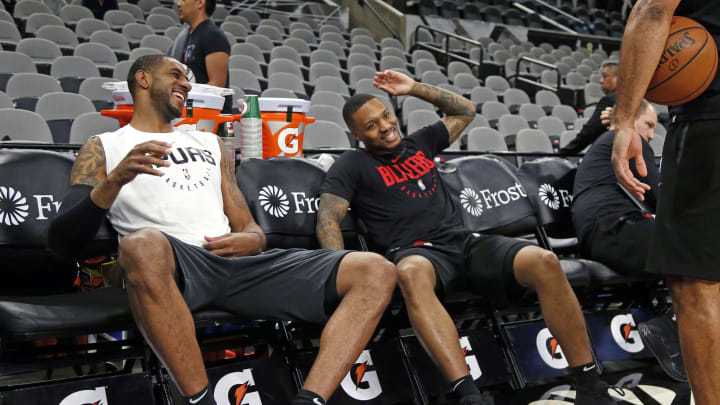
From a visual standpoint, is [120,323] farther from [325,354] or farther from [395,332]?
[395,332]

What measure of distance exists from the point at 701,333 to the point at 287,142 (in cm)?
185

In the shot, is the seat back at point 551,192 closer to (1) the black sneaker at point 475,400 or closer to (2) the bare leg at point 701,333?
(1) the black sneaker at point 475,400

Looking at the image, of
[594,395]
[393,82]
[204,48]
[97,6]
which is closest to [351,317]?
[594,395]

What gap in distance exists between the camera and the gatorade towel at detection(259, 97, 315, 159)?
2.90 meters

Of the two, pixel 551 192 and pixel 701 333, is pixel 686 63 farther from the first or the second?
pixel 551 192

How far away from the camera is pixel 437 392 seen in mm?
2436

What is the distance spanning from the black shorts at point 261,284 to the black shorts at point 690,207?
97 centimetres

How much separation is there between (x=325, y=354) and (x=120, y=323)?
1.93 ft

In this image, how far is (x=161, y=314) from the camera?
1.80m

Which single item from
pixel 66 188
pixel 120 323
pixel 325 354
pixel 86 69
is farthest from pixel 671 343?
pixel 86 69

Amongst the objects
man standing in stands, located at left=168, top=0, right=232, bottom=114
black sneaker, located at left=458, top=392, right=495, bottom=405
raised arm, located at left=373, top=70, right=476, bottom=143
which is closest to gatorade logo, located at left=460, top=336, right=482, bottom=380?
black sneaker, located at left=458, top=392, right=495, bottom=405

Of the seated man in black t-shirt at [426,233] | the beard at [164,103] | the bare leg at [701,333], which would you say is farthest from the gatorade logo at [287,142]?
the bare leg at [701,333]

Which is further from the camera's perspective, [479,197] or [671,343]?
[479,197]

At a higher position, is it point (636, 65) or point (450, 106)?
point (636, 65)
